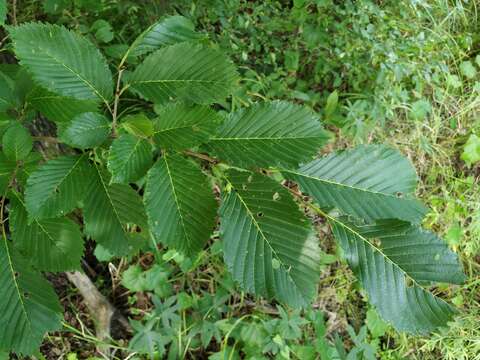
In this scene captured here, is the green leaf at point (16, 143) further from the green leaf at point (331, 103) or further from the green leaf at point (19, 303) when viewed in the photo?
the green leaf at point (331, 103)

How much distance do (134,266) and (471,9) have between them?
2.49 m

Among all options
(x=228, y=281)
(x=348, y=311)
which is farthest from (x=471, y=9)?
(x=228, y=281)

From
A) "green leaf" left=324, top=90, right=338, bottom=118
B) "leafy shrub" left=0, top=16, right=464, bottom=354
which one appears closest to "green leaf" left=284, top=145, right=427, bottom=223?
"leafy shrub" left=0, top=16, right=464, bottom=354

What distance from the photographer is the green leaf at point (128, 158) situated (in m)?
0.69

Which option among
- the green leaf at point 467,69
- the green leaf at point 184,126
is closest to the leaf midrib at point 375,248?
the green leaf at point 184,126

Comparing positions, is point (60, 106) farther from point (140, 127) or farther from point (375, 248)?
point (375, 248)

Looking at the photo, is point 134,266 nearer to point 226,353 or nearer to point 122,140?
point 226,353

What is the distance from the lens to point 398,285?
73 cm

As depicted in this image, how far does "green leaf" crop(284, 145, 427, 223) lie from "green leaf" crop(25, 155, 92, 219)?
0.40 m

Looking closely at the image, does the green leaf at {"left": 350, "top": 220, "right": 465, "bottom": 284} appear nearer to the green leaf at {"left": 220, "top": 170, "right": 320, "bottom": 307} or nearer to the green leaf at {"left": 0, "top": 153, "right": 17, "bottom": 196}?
the green leaf at {"left": 220, "top": 170, "right": 320, "bottom": 307}

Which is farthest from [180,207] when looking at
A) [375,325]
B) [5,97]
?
[375,325]

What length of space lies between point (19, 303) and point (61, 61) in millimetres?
533

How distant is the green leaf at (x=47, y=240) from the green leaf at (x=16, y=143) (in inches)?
3.7

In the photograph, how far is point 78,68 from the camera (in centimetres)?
82
